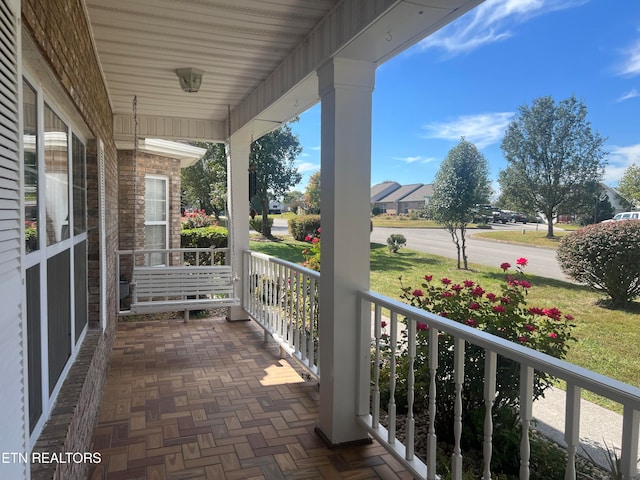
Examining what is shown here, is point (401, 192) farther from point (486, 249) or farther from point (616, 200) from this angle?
point (616, 200)

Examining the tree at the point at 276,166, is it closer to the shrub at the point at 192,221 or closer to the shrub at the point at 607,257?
the shrub at the point at 192,221

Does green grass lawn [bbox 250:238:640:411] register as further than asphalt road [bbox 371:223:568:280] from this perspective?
No

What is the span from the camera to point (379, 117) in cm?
1499

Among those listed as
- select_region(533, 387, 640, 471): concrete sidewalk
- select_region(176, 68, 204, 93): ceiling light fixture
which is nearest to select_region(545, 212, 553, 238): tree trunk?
select_region(533, 387, 640, 471): concrete sidewalk

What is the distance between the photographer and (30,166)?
1507 mm

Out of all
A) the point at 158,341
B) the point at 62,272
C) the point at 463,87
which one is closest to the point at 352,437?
the point at 62,272

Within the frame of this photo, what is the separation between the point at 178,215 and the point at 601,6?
24.6 ft

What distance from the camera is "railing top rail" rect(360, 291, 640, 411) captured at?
1.13m

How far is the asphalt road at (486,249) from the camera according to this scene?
584 centimetres

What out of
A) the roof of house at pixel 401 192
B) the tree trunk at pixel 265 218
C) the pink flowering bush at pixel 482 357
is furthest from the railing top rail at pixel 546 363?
the tree trunk at pixel 265 218

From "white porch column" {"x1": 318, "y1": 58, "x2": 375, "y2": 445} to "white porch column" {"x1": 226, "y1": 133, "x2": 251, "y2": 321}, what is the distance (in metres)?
3.04

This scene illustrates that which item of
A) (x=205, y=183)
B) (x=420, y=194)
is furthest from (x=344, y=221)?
(x=205, y=183)

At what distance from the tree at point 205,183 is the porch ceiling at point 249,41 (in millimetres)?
9860

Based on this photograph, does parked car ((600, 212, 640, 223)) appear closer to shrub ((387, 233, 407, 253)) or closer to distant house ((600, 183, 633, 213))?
distant house ((600, 183, 633, 213))
